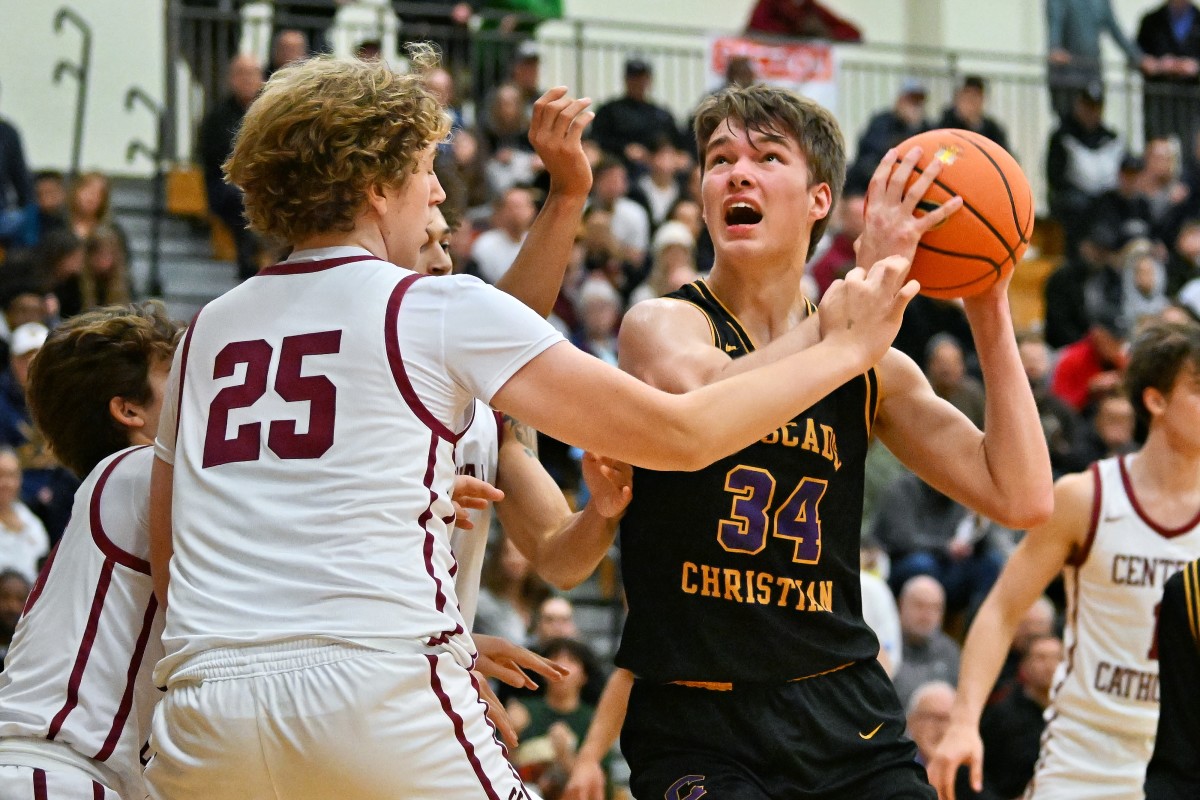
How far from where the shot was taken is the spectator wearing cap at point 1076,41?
18.0m

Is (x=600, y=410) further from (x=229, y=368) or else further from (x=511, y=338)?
(x=229, y=368)

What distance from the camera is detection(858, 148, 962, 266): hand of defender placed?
12.6 feet

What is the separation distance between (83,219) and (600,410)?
367 inches

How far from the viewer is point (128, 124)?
1517cm

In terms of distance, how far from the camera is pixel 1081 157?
1722 cm

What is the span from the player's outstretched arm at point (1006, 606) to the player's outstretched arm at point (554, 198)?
6.42ft

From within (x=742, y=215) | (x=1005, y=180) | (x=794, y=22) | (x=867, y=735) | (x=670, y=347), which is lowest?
(x=867, y=735)

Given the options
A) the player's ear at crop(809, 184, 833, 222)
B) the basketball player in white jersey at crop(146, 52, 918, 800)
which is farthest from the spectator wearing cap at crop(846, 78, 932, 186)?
the basketball player in white jersey at crop(146, 52, 918, 800)

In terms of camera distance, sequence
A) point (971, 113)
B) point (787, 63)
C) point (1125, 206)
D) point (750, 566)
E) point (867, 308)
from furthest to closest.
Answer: point (787, 63) → point (1125, 206) → point (971, 113) → point (750, 566) → point (867, 308)

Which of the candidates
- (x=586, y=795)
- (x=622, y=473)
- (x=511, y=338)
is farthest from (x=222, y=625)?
(x=586, y=795)

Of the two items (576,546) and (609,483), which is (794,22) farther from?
(609,483)

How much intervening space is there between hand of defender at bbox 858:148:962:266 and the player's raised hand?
752 mm

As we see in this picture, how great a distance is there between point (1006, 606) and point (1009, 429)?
5.39ft

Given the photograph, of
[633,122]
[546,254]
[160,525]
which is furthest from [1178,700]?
[633,122]
